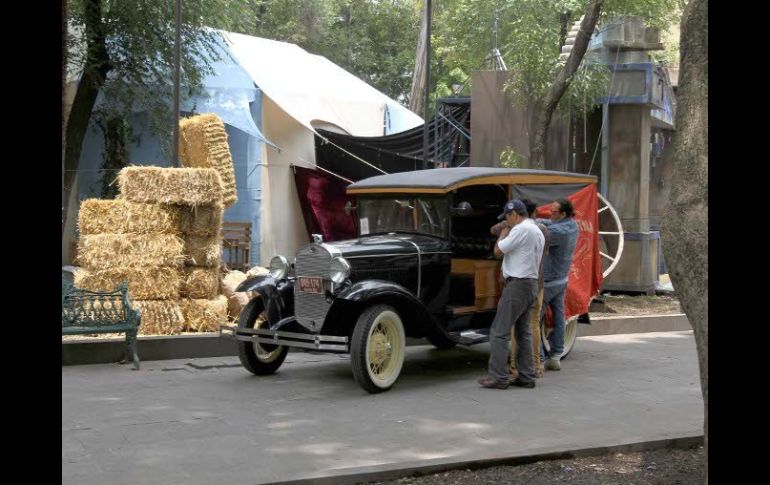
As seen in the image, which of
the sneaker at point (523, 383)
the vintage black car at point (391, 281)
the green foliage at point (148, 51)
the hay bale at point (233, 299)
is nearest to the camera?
the vintage black car at point (391, 281)

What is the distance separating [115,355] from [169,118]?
27.2ft

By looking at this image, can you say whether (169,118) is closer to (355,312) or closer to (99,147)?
(99,147)

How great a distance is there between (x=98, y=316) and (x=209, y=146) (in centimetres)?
528

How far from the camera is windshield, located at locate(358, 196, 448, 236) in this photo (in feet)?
32.4

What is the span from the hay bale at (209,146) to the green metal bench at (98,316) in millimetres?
4544

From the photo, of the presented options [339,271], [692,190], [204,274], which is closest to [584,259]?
[339,271]

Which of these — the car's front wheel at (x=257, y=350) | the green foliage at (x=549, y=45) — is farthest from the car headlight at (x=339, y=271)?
the green foliage at (x=549, y=45)

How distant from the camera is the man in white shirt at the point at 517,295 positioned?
8773 millimetres

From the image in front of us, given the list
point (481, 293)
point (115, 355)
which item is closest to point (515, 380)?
point (481, 293)

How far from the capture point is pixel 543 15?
646 inches

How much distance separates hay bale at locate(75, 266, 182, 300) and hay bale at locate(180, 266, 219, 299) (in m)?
0.38

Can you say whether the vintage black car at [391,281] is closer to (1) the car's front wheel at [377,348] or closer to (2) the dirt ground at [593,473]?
(1) the car's front wheel at [377,348]


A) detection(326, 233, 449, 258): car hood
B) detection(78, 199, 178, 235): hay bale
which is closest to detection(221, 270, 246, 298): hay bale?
detection(78, 199, 178, 235): hay bale

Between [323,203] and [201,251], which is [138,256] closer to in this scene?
[201,251]
